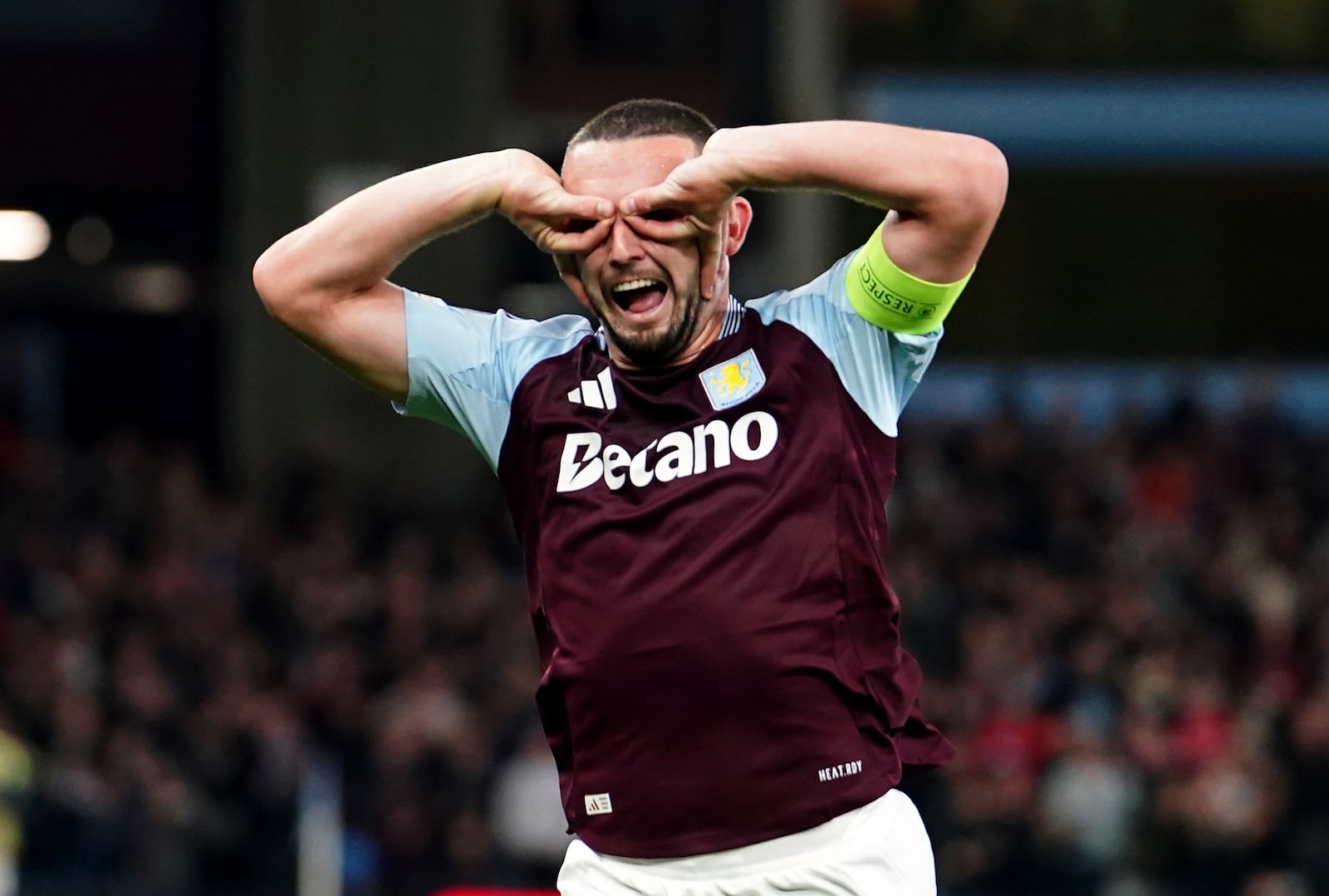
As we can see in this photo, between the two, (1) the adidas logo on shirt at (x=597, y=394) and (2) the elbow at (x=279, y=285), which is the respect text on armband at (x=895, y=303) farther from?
(2) the elbow at (x=279, y=285)

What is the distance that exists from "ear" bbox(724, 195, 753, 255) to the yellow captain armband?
0.19 metres

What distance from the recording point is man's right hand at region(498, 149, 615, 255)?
10.0 feet

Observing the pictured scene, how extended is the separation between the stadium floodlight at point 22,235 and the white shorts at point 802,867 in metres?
12.4

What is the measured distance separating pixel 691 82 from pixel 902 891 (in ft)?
39.3

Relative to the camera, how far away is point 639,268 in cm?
306

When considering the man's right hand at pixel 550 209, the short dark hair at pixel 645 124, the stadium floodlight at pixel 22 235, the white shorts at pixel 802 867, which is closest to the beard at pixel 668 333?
the man's right hand at pixel 550 209

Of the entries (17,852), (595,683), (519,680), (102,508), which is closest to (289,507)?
(102,508)

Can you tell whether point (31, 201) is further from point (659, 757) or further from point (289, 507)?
point (659, 757)

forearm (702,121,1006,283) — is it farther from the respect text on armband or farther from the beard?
the beard

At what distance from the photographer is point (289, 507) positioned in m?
12.6

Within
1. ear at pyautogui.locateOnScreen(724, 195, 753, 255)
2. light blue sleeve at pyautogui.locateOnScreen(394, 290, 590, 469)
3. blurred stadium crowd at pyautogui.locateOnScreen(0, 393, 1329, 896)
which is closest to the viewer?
ear at pyautogui.locateOnScreen(724, 195, 753, 255)

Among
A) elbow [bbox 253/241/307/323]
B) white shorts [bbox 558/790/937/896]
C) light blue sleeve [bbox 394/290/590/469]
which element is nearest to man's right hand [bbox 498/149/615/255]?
light blue sleeve [bbox 394/290/590/469]

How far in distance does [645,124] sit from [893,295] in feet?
1.49

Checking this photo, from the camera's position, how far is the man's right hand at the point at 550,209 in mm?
3057
